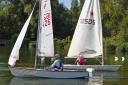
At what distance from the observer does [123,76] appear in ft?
130

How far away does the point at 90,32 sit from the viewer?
150ft

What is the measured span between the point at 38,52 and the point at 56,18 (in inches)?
3205

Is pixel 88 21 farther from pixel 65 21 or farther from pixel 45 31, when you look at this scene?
pixel 65 21

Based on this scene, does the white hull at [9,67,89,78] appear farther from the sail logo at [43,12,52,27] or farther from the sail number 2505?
the sail number 2505

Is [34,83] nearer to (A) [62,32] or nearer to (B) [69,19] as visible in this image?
(A) [62,32]


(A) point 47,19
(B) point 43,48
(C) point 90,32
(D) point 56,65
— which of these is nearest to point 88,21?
(C) point 90,32

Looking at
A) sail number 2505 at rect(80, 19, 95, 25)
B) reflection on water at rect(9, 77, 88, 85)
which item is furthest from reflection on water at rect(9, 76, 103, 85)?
sail number 2505 at rect(80, 19, 95, 25)

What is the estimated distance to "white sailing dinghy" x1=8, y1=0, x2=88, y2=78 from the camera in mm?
35469

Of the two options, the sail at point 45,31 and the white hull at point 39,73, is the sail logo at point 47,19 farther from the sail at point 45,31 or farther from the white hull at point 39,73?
the white hull at point 39,73

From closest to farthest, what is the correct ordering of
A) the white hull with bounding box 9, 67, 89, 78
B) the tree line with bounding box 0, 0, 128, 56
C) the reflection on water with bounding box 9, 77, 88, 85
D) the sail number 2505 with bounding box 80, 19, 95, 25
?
1. the reflection on water with bounding box 9, 77, 88, 85
2. the white hull with bounding box 9, 67, 89, 78
3. the sail number 2505 with bounding box 80, 19, 95, 25
4. the tree line with bounding box 0, 0, 128, 56

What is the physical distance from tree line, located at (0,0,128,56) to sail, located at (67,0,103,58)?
4049 cm

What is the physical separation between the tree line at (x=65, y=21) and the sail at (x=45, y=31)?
160 feet

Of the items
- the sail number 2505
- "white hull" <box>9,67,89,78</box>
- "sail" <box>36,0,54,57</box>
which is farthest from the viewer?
the sail number 2505

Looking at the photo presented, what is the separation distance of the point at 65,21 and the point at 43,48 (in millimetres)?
87185
